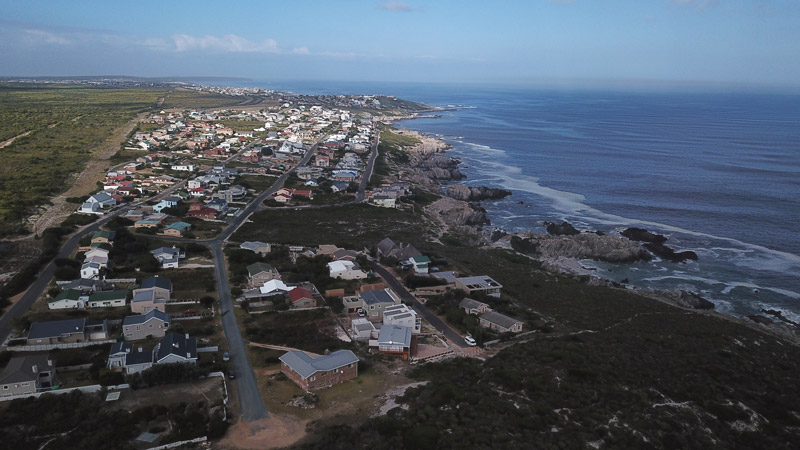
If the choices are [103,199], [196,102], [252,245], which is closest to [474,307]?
[252,245]

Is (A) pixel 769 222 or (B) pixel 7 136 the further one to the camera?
(B) pixel 7 136

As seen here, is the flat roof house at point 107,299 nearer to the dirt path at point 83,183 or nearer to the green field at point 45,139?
the dirt path at point 83,183

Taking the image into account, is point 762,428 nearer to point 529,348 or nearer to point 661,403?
point 661,403

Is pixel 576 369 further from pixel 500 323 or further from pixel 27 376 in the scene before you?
pixel 27 376

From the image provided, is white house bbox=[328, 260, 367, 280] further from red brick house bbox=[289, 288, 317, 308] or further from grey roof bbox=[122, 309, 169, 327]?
grey roof bbox=[122, 309, 169, 327]

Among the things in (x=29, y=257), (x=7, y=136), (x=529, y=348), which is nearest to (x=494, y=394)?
(x=529, y=348)

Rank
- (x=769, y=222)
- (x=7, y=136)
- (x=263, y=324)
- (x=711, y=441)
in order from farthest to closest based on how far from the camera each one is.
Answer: (x=7, y=136) < (x=769, y=222) < (x=263, y=324) < (x=711, y=441)

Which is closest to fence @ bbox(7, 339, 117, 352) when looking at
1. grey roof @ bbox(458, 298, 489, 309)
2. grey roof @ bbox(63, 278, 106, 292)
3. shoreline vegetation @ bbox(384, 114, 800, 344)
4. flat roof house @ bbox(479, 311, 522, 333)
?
grey roof @ bbox(63, 278, 106, 292)
